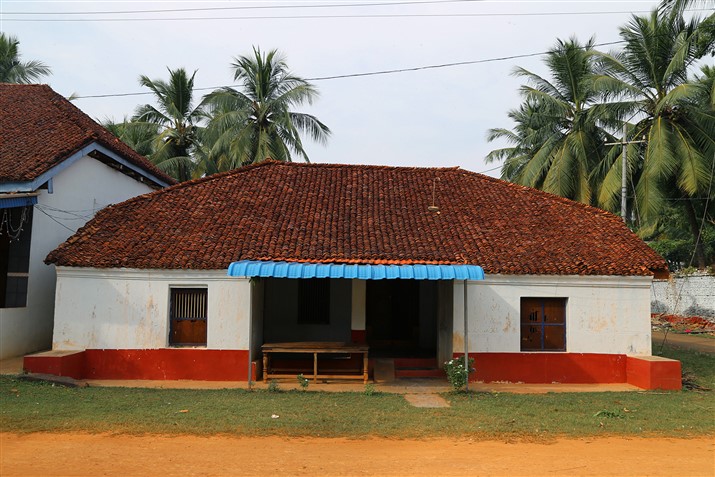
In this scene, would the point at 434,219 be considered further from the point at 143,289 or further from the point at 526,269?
the point at 143,289

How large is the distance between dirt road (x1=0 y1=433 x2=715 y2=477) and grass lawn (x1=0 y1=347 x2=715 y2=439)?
381 mm

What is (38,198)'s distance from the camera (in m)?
13.3

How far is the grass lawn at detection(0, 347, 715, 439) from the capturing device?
27.0 feet

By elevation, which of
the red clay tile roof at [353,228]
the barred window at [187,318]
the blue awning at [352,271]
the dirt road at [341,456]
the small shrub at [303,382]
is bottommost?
the dirt road at [341,456]

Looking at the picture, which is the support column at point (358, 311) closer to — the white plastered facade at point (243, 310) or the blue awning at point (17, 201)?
the white plastered facade at point (243, 310)

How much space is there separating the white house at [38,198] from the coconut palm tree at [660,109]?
17575mm

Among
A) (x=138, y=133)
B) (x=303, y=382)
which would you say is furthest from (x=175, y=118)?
(x=303, y=382)

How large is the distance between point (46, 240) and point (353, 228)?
681cm

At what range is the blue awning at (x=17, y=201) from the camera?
11891mm

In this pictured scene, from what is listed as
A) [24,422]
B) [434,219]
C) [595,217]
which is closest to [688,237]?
[595,217]

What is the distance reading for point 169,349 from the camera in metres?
12.3

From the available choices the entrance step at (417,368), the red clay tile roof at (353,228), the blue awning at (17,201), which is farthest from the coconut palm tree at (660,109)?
the blue awning at (17,201)

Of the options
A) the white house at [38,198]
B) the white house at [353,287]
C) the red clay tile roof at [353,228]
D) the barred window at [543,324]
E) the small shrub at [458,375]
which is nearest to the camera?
the small shrub at [458,375]

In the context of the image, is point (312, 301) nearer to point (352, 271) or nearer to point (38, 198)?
point (352, 271)
